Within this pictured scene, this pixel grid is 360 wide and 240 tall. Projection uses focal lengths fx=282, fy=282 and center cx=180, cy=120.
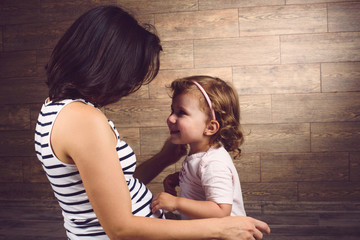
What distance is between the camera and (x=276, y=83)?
208cm

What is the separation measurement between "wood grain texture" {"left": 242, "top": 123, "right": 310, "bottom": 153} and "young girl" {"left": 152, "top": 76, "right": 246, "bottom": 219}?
3.52 feet

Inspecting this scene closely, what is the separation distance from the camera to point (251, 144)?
2.13 m

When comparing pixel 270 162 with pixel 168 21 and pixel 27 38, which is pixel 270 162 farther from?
pixel 27 38

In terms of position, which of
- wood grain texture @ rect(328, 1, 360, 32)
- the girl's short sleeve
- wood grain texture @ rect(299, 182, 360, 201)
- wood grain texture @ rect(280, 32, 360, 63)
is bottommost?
wood grain texture @ rect(299, 182, 360, 201)

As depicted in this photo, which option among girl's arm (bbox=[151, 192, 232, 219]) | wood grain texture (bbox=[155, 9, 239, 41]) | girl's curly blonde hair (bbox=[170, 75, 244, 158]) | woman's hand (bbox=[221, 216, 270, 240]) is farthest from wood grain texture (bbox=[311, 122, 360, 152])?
woman's hand (bbox=[221, 216, 270, 240])

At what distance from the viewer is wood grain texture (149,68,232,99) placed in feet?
6.93

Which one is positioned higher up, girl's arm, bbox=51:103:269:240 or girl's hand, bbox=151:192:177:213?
girl's arm, bbox=51:103:269:240

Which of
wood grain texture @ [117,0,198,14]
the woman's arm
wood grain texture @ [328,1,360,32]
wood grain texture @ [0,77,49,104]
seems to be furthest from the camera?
wood grain texture @ [0,77,49,104]

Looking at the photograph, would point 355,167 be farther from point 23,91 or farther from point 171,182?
point 23,91

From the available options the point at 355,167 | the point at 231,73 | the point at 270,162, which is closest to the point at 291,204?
the point at 270,162

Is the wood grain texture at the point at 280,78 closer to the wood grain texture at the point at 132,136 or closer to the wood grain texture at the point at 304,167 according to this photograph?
the wood grain texture at the point at 304,167

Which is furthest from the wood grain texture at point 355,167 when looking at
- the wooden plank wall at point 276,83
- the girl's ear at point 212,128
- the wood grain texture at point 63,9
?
the wood grain texture at point 63,9

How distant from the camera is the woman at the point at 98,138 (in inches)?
22.3

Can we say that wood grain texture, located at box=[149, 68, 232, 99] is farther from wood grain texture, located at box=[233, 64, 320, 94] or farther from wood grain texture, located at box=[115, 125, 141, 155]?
wood grain texture, located at box=[115, 125, 141, 155]
